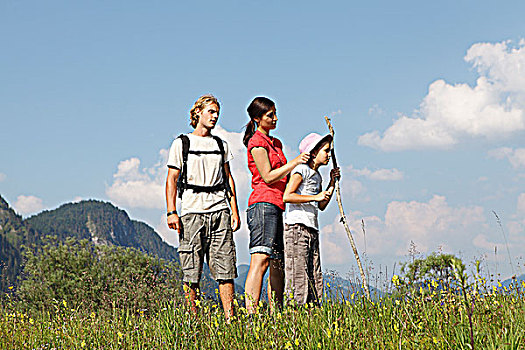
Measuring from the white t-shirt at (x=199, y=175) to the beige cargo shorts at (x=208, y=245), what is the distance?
93 millimetres

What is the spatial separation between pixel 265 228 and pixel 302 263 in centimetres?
57

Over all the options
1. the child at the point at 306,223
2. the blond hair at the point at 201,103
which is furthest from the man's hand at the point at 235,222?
the blond hair at the point at 201,103

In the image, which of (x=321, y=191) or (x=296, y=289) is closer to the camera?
(x=296, y=289)

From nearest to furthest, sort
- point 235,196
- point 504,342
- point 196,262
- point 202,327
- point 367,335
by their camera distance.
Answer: point 504,342
point 367,335
point 202,327
point 196,262
point 235,196

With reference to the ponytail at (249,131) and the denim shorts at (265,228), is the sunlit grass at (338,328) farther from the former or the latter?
the ponytail at (249,131)

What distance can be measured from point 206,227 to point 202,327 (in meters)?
1.52

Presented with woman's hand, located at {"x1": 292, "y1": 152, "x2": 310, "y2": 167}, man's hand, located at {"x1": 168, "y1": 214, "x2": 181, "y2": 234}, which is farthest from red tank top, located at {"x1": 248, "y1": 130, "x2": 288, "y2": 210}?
man's hand, located at {"x1": 168, "y1": 214, "x2": 181, "y2": 234}

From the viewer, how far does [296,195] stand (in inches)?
238

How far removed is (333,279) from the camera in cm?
572

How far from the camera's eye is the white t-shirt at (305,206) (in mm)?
6082

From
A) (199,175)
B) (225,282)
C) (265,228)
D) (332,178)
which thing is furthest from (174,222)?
(332,178)

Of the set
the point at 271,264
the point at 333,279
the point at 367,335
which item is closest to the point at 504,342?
the point at 367,335

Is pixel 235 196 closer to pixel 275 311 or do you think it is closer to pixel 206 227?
pixel 206 227

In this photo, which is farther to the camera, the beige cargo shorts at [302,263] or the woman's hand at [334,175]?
the woman's hand at [334,175]
